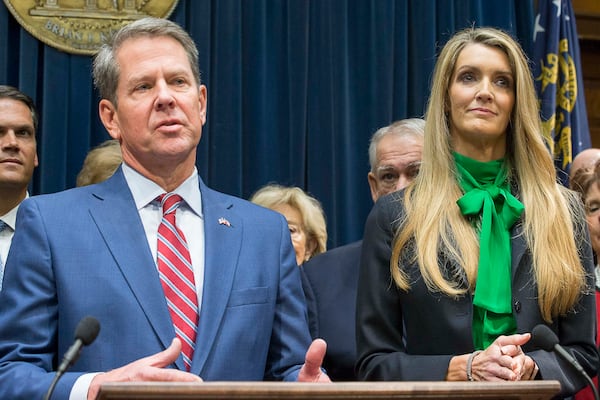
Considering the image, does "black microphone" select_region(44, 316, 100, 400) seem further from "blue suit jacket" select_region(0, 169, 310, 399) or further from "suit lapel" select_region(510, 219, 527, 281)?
"suit lapel" select_region(510, 219, 527, 281)

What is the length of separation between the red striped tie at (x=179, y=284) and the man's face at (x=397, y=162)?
4.11 ft

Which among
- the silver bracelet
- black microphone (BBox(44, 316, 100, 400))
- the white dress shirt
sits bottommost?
the silver bracelet

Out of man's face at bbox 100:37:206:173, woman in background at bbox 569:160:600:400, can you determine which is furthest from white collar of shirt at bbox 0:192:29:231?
woman in background at bbox 569:160:600:400

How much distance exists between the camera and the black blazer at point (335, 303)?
3066mm

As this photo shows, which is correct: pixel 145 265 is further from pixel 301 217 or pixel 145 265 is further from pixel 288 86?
pixel 288 86

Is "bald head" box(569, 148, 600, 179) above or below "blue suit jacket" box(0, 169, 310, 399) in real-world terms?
above

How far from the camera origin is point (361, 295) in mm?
2451

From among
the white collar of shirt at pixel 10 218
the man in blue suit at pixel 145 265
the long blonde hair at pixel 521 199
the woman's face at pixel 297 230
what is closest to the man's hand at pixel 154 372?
the man in blue suit at pixel 145 265

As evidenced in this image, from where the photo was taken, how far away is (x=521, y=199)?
252 cm

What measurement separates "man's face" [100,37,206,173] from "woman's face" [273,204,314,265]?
5.04ft

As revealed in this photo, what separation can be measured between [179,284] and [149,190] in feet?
→ 0.86

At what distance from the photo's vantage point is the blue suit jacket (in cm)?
212

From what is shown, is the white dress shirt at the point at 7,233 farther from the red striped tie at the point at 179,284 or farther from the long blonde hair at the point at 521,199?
the long blonde hair at the point at 521,199

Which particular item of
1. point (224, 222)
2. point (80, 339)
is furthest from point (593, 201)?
point (80, 339)
